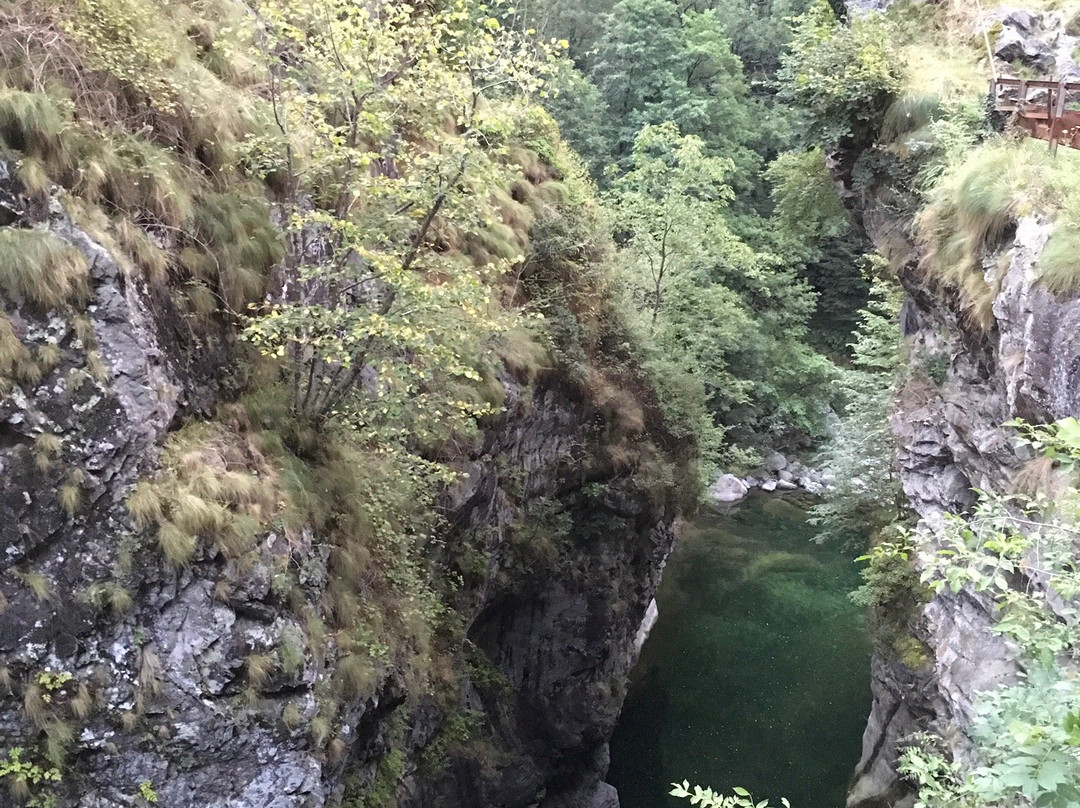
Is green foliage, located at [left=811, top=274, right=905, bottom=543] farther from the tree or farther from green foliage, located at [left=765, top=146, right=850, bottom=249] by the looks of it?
the tree

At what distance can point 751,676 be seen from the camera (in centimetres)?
1858

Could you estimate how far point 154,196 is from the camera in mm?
6551

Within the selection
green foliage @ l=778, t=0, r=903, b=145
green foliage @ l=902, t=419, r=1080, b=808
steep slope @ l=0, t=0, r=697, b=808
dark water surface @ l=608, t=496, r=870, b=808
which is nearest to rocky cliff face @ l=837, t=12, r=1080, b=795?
green foliage @ l=778, t=0, r=903, b=145

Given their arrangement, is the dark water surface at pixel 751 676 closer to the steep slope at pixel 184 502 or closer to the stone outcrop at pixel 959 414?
the stone outcrop at pixel 959 414

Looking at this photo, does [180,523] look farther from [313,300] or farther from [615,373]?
[615,373]

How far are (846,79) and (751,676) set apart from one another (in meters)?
13.6

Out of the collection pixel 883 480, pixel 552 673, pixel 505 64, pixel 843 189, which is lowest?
pixel 552 673

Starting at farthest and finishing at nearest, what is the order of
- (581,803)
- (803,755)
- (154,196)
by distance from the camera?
(803,755) → (581,803) → (154,196)

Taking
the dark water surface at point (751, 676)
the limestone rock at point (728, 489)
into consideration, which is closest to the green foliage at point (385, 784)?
the dark water surface at point (751, 676)

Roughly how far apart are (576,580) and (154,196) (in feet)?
32.7

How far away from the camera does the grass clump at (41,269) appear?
5426 millimetres

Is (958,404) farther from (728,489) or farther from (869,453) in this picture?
(728,489)

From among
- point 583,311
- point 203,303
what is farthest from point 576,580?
point 203,303

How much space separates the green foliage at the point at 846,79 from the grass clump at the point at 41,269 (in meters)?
11.4
